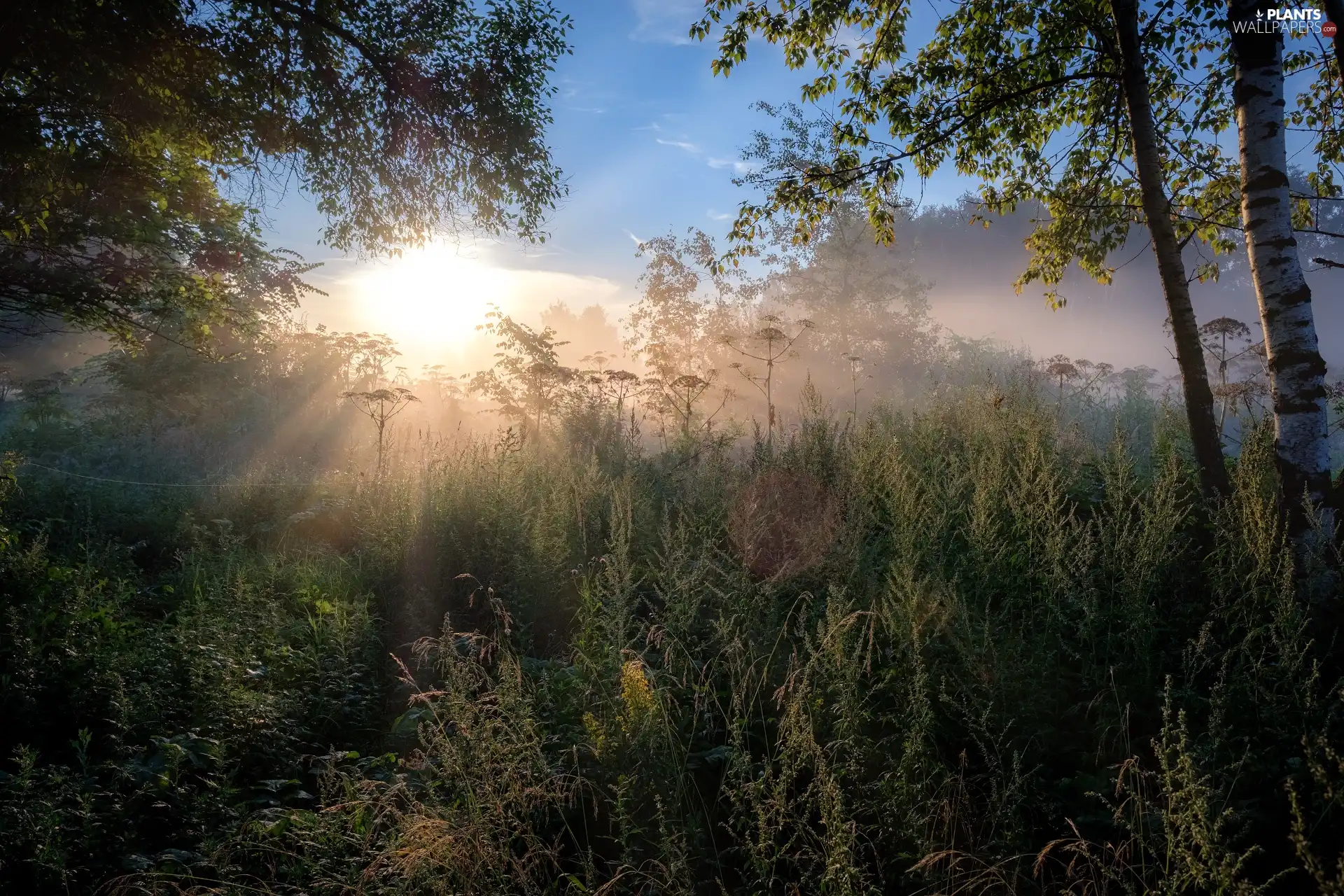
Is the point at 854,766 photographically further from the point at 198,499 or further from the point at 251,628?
the point at 198,499

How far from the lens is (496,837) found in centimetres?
264

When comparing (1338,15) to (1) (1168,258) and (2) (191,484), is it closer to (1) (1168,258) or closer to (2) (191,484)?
(1) (1168,258)

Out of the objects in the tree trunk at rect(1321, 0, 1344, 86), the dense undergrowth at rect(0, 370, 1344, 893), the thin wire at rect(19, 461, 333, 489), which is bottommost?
the dense undergrowth at rect(0, 370, 1344, 893)

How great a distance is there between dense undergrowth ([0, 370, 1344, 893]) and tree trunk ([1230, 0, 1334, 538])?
1.08 feet

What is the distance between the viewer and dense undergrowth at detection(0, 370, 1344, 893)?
2414mm

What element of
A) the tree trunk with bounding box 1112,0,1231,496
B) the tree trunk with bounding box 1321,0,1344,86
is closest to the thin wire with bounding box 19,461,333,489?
the tree trunk with bounding box 1112,0,1231,496

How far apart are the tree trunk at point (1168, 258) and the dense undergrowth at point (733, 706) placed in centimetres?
26

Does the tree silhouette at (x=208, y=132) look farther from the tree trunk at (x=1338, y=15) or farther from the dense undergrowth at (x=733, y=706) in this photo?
the tree trunk at (x=1338, y=15)

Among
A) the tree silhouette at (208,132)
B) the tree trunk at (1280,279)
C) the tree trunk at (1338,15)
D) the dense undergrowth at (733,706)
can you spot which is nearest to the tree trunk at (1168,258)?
the dense undergrowth at (733,706)

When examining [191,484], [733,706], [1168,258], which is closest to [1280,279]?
[1168,258]

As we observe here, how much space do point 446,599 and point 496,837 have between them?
331cm

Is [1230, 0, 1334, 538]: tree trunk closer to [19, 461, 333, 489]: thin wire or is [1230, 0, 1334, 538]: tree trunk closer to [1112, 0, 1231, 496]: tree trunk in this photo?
[1112, 0, 1231, 496]: tree trunk

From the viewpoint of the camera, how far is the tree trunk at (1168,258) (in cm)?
473

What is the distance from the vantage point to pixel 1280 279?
14.0 ft
